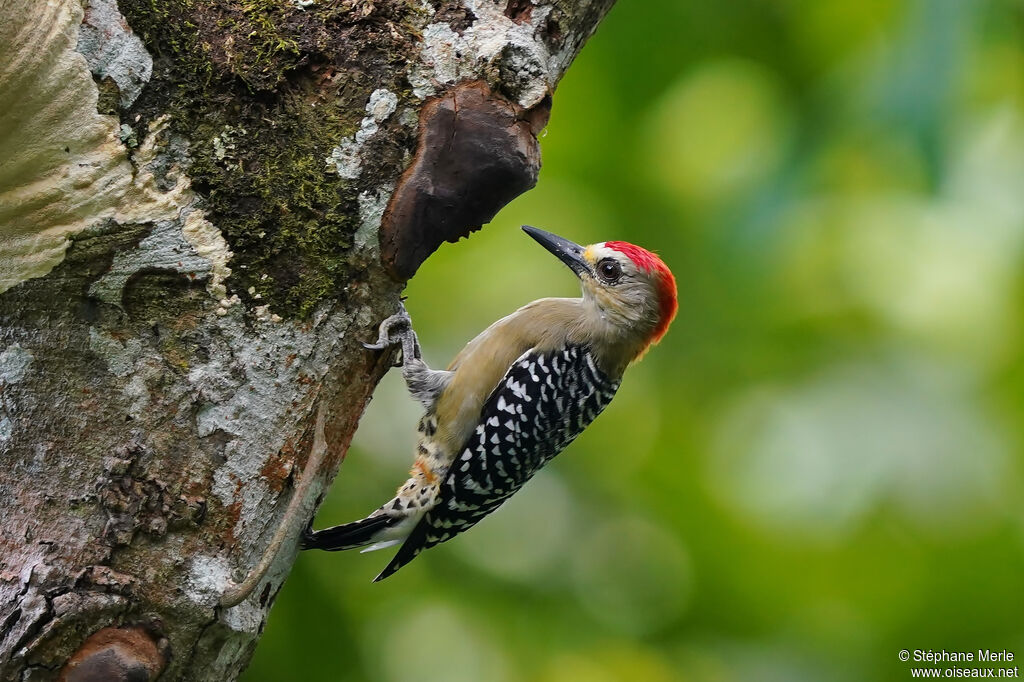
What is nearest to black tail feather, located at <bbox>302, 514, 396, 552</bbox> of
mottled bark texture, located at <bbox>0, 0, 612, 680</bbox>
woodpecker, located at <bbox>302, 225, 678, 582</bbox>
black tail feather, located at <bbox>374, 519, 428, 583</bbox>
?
woodpecker, located at <bbox>302, 225, 678, 582</bbox>

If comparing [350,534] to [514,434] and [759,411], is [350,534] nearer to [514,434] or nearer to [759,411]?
[514,434]

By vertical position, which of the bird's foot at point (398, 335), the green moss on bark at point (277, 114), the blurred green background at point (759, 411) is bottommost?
the blurred green background at point (759, 411)

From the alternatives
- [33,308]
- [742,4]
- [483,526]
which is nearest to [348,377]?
[33,308]

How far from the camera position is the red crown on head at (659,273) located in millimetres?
4680

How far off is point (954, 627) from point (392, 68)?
12.2 ft

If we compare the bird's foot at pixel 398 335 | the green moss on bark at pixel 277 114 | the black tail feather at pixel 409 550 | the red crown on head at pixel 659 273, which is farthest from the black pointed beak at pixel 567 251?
the green moss on bark at pixel 277 114

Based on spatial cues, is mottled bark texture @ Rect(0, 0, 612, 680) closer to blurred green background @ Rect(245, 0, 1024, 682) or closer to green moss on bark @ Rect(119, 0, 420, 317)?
green moss on bark @ Rect(119, 0, 420, 317)

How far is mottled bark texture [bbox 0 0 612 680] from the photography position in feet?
8.30

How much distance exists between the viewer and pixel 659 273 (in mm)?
4684

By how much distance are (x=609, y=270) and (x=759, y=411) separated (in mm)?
1125

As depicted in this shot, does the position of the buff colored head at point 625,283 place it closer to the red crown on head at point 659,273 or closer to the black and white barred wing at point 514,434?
the red crown on head at point 659,273

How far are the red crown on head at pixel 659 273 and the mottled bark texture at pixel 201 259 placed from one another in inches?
69.8

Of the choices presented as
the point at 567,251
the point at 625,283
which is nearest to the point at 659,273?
the point at 625,283

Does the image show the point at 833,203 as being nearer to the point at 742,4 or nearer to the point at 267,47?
the point at 742,4
